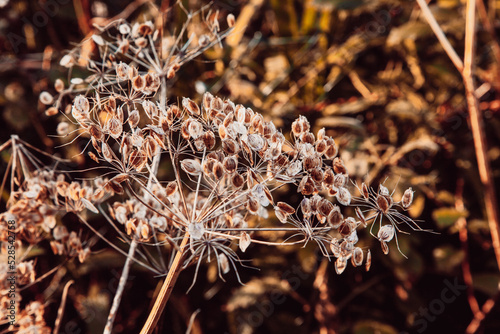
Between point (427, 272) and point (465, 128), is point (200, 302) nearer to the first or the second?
point (427, 272)

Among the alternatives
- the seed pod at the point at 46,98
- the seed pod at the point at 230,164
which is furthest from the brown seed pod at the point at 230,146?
the seed pod at the point at 46,98

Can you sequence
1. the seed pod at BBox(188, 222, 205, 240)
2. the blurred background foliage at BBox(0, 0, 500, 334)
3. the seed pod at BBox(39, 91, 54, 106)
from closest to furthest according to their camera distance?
the seed pod at BBox(188, 222, 205, 240), the seed pod at BBox(39, 91, 54, 106), the blurred background foliage at BBox(0, 0, 500, 334)

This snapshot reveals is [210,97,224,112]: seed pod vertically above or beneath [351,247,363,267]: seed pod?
above

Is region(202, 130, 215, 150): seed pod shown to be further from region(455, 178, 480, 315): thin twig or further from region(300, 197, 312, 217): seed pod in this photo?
region(455, 178, 480, 315): thin twig

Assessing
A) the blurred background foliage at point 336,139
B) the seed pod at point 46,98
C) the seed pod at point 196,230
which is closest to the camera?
the seed pod at point 196,230

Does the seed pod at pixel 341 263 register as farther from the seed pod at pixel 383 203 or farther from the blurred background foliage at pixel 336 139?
the blurred background foliage at pixel 336 139

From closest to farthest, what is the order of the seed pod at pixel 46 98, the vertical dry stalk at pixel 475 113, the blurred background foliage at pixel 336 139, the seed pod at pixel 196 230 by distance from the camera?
the seed pod at pixel 196 230 → the seed pod at pixel 46 98 → the vertical dry stalk at pixel 475 113 → the blurred background foliage at pixel 336 139

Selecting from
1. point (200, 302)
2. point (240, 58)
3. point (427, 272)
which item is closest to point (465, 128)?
point (427, 272)

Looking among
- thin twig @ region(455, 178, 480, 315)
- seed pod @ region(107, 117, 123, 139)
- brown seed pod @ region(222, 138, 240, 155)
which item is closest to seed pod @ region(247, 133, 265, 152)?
brown seed pod @ region(222, 138, 240, 155)

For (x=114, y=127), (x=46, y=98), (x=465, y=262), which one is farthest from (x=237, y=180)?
(x=465, y=262)
